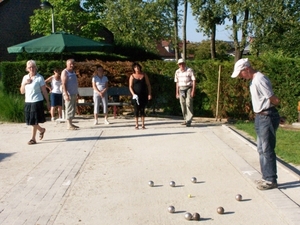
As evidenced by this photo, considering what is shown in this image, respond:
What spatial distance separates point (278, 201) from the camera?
576 cm

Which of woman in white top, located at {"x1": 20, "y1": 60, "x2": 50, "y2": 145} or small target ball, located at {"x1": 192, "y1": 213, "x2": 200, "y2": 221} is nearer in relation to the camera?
small target ball, located at {"x1": 192, "y1": 213, "x2": 200, "y2": 221}

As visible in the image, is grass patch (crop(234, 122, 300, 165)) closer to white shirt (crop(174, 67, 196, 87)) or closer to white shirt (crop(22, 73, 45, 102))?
white shirt (crop(174, 67, 196, 87))

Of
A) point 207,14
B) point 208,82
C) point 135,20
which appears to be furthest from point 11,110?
point 135,20

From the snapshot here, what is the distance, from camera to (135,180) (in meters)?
7.07

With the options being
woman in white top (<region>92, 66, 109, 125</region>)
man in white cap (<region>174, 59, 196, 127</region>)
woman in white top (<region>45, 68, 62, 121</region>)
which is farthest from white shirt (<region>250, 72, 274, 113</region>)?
woman in white top (<region>45, 68, 62, 121</region>)

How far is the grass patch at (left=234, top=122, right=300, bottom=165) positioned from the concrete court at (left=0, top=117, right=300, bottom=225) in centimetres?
58

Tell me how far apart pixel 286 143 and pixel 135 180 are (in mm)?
4370

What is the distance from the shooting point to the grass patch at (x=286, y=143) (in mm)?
8555

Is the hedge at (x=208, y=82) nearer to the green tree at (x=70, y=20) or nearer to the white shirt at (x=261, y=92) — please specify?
the white shirt at (x=261, y=92)

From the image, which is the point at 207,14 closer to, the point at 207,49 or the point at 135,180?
the point at 135,180

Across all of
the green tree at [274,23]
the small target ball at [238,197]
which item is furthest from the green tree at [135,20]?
the small target ball at [238,197]

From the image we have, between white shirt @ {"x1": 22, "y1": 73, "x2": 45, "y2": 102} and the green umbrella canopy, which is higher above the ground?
the green umbrella canopy

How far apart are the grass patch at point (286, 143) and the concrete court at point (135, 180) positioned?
584 mm

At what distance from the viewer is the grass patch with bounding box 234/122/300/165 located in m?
8.55
